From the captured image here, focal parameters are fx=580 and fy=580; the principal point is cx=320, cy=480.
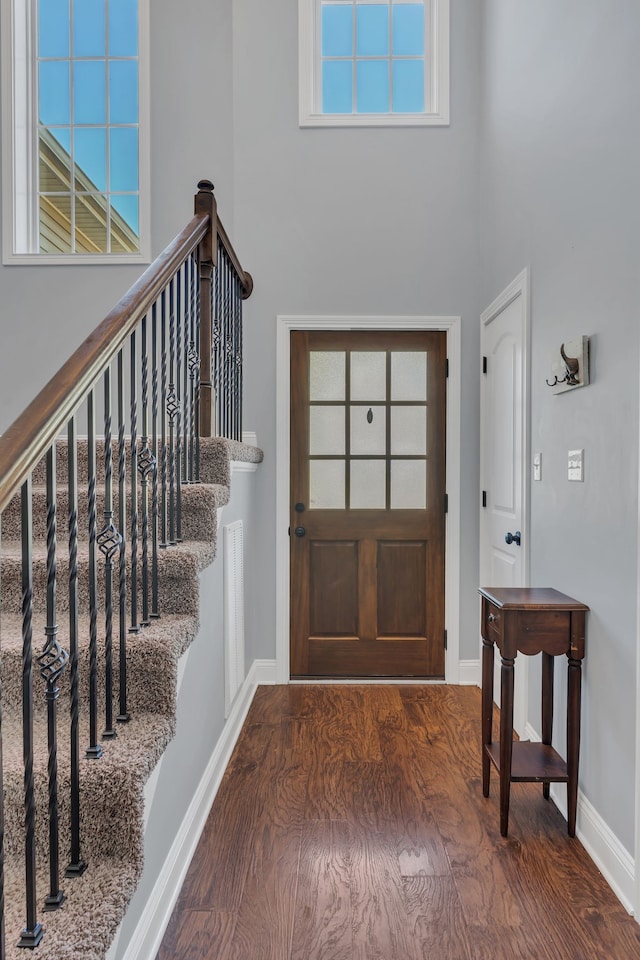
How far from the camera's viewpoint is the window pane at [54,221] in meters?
3.59

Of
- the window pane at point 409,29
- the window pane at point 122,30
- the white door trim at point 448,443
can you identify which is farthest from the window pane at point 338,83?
the white door trim at point 448,443

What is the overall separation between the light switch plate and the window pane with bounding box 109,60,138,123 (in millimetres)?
3243

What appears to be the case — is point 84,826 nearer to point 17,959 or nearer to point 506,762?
point 17,959

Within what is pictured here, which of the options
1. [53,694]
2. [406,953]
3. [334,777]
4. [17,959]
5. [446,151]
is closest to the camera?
[17,959]

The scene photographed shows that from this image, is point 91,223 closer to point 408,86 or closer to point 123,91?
point 123,91

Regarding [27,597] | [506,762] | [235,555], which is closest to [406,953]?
[506,762]

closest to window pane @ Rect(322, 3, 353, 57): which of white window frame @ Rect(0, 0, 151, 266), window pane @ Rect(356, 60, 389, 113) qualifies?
window pane @ Rect(356, 60, 389, 113)

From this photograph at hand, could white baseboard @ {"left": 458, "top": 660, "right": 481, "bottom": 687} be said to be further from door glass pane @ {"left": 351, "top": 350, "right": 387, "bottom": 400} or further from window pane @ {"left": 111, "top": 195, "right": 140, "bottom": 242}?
window pane @ {"left": 111, "top": 195, "right": 140, "bottom": 242}

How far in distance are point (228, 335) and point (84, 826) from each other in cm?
216

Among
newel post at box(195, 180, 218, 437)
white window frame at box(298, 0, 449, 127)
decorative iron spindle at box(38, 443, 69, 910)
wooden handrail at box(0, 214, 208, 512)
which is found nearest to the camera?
wooden handrail at box(0, 214, 208, 512)

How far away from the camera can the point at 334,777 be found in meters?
2.32

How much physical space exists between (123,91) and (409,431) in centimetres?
270

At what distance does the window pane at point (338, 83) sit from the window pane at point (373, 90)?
0.05m

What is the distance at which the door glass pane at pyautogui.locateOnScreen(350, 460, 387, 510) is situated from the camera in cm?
340
